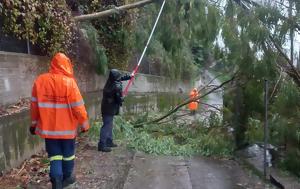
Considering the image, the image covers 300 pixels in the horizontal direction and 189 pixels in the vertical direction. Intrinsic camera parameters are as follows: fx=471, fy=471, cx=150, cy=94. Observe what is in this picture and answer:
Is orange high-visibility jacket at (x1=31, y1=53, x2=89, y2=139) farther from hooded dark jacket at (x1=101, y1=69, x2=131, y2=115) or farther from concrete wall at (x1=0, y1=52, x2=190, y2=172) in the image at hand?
hooded dark jacket at (x1=101, y1=69, x2=131, y2=115)

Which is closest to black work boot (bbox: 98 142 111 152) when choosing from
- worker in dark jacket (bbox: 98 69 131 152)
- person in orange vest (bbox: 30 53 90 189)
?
worker in dark jacket (bbox: 98 69 131 152)

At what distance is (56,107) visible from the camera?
5316 mm

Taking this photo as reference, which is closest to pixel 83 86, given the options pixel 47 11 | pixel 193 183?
pixel 47 11

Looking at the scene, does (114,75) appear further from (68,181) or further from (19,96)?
(68,181)

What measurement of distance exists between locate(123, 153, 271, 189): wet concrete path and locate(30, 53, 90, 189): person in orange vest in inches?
39.8

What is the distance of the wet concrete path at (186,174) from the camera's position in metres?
6.15

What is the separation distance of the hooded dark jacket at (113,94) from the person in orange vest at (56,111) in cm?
238

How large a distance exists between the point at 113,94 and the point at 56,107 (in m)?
2.60

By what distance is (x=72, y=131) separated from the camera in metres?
5.41

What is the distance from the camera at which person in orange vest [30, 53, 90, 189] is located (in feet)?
17.4

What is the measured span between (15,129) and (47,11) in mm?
2119

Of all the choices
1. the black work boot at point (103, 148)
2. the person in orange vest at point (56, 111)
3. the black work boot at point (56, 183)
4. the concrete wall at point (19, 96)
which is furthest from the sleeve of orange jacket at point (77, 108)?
the black work boot at point (103, 148)

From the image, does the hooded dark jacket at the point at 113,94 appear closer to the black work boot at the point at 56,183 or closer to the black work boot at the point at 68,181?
the black work boot at the point at 68,181

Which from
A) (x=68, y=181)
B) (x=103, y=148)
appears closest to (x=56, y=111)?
(x=68, y=181)
